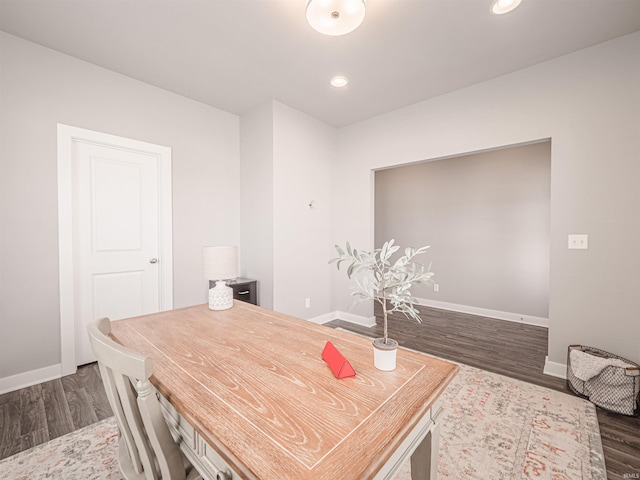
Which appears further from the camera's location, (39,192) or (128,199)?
(128,199)

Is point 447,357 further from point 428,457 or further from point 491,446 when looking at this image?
point 428,457

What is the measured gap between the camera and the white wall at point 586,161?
7.05 ft

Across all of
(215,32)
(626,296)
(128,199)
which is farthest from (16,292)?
(626,296)

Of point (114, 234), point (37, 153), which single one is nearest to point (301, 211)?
point (114, 234)

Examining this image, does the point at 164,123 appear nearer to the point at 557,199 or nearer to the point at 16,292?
the point at 16,292

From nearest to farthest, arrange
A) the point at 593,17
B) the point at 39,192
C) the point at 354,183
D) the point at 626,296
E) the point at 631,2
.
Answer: the point at 631,2
the point at 593,17
the point at 626,296
the point at 39,192
the point at 354,183

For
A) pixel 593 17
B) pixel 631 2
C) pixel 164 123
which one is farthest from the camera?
pixel 164 123

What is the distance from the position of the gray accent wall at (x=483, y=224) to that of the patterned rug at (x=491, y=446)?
7.36 feet

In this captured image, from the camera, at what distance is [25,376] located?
7.52 feet

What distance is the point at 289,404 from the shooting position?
822mm

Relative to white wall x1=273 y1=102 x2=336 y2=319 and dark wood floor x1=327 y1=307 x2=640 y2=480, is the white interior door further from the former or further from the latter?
dark wood floor x1=327 y1=307 x2=640 y2=480

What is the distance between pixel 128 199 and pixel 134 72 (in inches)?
49.4

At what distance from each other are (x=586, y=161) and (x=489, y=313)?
265 cm

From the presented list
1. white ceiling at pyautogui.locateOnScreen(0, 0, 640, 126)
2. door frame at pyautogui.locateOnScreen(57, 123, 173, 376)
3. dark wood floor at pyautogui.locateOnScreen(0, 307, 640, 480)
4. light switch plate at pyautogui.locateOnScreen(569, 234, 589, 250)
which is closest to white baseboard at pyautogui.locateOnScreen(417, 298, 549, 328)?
dark wood floor at pyautogui.locateOnScreen(0, 307, 640, 480)
